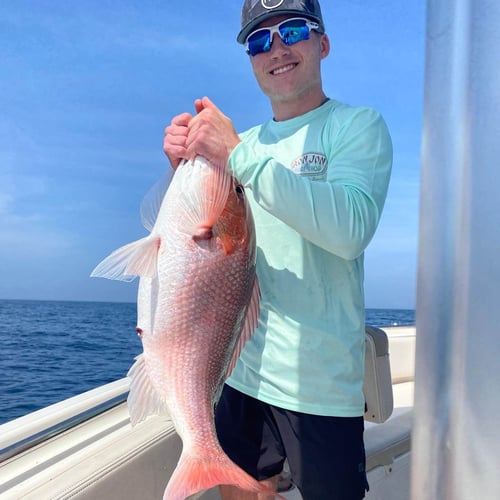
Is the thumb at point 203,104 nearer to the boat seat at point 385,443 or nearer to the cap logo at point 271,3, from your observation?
the cap logo at point 271,3

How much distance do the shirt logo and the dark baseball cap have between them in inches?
24.1

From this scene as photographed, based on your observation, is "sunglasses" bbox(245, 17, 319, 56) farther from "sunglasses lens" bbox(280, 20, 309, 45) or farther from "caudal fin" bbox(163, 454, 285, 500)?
"caudal fin" bbox(163, 454, 285, 500)

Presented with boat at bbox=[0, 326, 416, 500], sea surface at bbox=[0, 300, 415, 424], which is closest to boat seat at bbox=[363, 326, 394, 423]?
boat at bbox=[0, 326, 416, 500]

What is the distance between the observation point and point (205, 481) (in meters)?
1.59


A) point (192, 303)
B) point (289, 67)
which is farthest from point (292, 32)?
point (192, 303)

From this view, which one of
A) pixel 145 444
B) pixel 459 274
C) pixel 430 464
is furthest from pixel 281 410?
pixel 459 274

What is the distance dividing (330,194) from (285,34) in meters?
0.88

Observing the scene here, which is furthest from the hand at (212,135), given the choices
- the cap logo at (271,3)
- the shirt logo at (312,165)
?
the cap logo at (271,3)

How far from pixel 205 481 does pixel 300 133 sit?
1.41 metres

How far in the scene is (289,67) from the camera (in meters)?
2.02

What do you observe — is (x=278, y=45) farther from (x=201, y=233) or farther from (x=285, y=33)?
(x=201, y=233)

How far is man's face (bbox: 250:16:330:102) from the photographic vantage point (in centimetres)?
199

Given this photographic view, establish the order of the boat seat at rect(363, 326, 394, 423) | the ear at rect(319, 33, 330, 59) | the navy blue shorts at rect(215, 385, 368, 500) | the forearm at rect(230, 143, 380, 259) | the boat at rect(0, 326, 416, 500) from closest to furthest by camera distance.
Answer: the forearm at rect(230, 143, 380, 259), the navy blue shorts at rect(215, 385, 368, 500), the boat at rect(0, 326, 416, 500), the ear at rect(319, 33, 330, 59), the boat seat at rect(363, 326, 394, 423)

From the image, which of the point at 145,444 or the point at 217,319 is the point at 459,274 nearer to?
the point at 217,319
